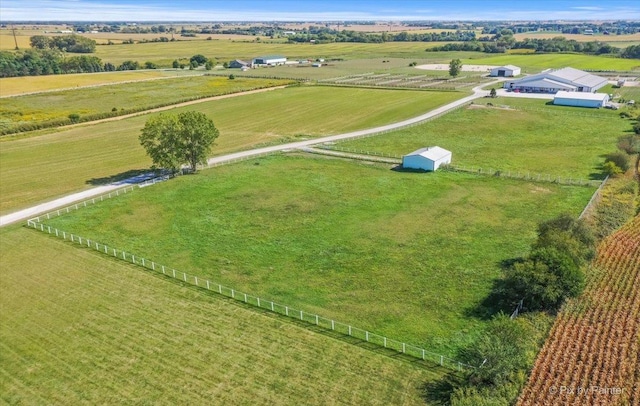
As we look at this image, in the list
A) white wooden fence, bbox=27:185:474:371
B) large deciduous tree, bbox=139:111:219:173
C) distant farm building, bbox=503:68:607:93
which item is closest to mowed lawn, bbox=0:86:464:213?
large deciduous tree, bbox=139:111:219:173

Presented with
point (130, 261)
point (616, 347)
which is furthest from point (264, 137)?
point (616, 347)

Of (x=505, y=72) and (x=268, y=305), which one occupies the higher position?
(x=505, y=72)

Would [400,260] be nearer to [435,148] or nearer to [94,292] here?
[94,292]

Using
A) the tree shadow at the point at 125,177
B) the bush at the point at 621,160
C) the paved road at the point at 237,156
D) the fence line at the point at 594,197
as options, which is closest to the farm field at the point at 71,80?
the tree shadow at the point at 125,177

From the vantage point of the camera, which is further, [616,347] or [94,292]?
[94,292]

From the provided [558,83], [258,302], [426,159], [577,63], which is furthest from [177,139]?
[577,63]

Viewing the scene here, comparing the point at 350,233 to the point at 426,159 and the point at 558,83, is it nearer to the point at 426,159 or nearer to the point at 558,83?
the point at 426,159

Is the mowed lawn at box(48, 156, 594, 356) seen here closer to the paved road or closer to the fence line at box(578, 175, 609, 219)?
the fence line at box(578, 175, 609, 219)
